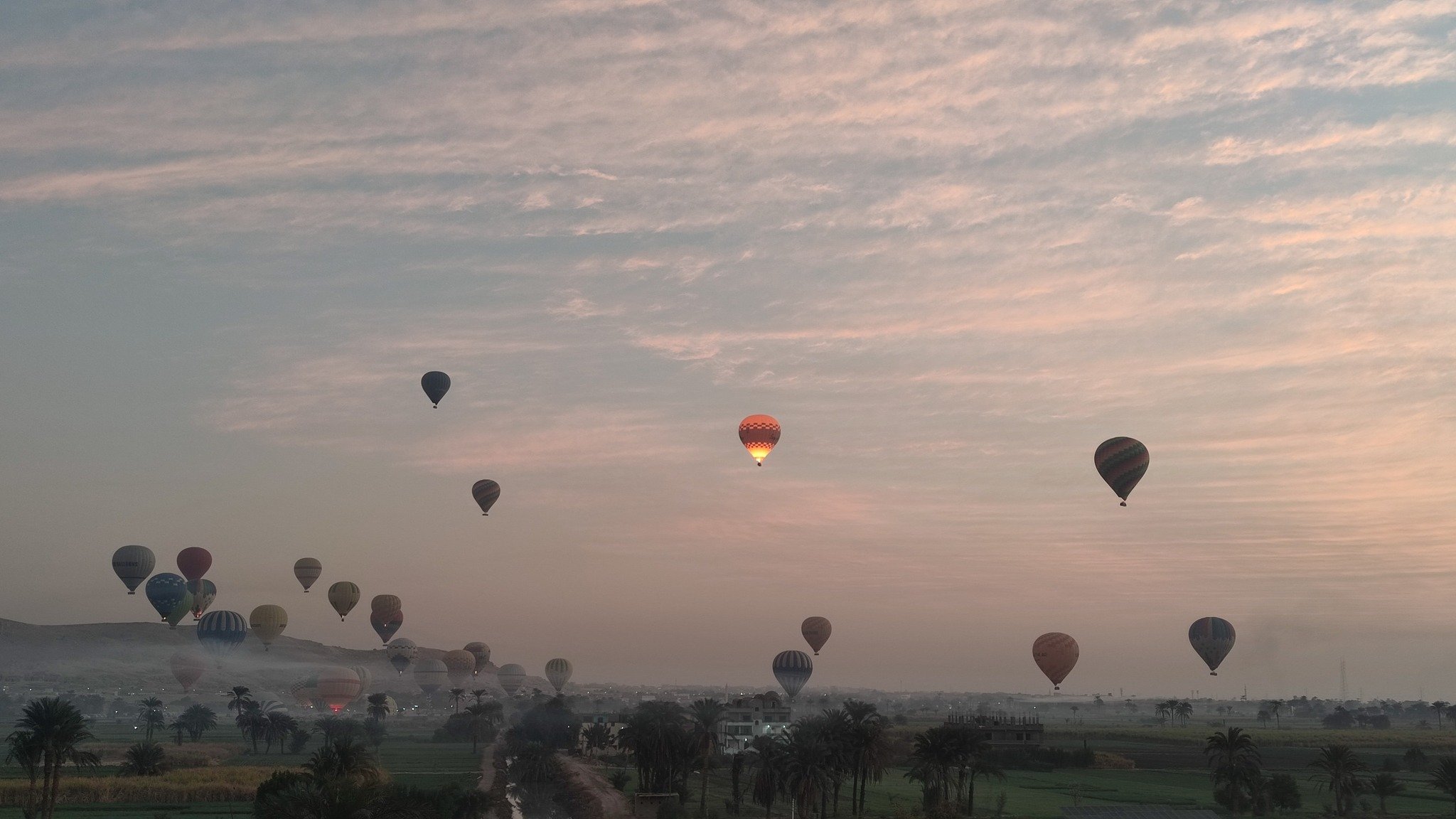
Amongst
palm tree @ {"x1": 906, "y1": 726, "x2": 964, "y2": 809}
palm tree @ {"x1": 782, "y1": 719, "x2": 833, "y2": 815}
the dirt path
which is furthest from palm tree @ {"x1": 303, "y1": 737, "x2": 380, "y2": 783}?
palm tree @ {"x1": 906, "y1": 726, "x2": 964, "y2": 809}

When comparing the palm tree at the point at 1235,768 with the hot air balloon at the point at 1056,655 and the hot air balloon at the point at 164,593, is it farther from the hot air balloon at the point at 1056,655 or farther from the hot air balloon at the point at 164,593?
the hot air balloon at the point at 164,593

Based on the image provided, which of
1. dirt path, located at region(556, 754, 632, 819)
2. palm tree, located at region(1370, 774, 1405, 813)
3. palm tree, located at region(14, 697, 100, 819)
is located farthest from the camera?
palm tree, located at region(1370, 774, 1405, 813)

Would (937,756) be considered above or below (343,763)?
above

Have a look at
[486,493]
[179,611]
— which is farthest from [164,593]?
[486,493]

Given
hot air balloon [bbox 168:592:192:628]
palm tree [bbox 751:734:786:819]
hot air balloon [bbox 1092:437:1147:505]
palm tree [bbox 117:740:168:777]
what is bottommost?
palm tree [bbox 117:740:168:777]

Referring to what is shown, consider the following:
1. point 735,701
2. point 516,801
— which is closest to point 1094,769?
point 735,701

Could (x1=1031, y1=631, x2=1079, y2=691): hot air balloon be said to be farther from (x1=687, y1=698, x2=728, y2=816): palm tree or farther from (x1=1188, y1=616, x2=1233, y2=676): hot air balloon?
(x1=687, y1=698, x2=728, y2=816): palm tree

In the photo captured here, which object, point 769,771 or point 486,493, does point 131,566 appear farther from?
point 769,771
